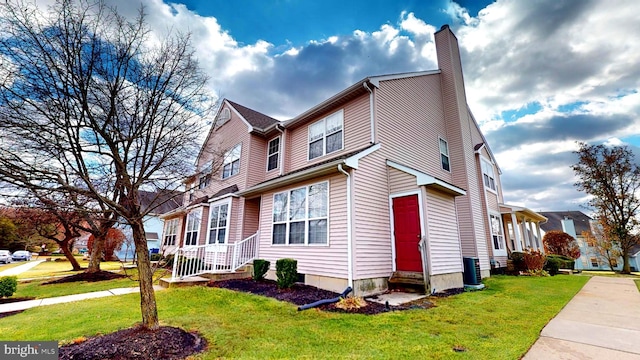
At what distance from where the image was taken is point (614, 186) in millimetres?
17000

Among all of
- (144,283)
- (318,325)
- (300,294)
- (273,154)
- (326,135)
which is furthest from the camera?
(273,154)

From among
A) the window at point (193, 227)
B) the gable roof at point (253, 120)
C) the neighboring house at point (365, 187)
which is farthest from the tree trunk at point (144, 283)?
the window at point (193, 227)

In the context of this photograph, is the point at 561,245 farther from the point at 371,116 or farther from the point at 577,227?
the point at 371,116

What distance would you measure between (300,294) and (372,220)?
9.76 ft

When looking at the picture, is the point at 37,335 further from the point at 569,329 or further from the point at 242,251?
the point at 569,329

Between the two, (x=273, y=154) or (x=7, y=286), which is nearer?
(x=7, y=286)

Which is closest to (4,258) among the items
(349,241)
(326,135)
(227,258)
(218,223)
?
(218,223)

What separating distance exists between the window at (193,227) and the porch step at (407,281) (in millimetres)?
10585

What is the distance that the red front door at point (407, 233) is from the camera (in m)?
7.79

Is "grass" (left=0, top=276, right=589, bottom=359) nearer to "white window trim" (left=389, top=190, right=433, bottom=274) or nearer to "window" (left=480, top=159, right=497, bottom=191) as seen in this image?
"white window trim" (left=389, top=190, right=433, bottom=274)

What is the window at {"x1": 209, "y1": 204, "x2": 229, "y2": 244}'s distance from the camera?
40.1 feet

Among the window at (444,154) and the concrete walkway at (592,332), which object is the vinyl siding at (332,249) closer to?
the concrete walkway at (592,332)

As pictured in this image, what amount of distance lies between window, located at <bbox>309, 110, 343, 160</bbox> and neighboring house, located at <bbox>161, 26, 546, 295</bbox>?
0.04 m

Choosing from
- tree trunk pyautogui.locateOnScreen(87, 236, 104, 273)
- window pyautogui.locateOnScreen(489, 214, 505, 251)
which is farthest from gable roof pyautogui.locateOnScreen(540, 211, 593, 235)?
Result: tree trunk pyautogui.locateOnScreen(87, 236, 104, 273)
